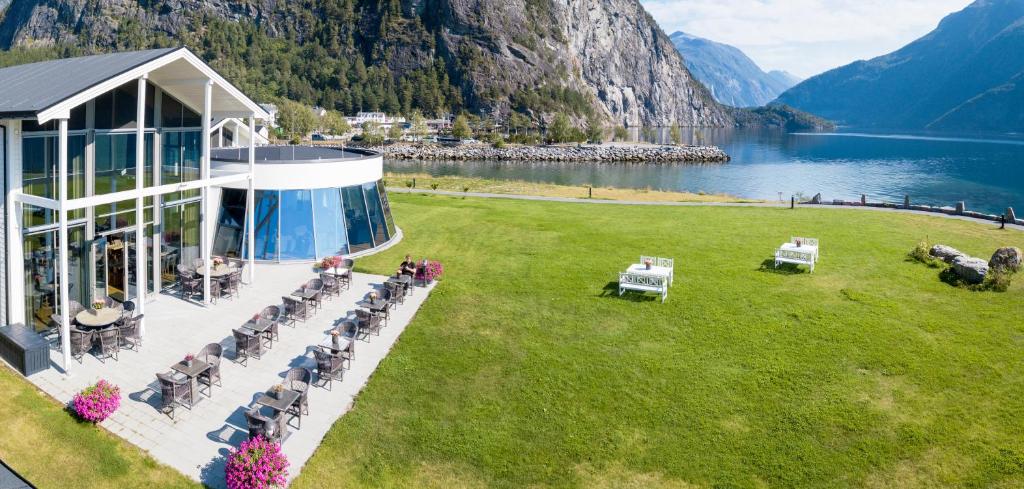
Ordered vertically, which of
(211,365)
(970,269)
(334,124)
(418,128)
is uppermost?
(418,128)

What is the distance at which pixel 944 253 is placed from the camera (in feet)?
86.4

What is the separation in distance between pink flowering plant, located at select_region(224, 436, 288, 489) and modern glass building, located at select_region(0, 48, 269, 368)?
6.88 meters

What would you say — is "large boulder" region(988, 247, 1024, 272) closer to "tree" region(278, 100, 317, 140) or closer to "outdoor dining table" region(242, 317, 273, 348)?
"outdoor dining table" region(242, 317, 273, 348)

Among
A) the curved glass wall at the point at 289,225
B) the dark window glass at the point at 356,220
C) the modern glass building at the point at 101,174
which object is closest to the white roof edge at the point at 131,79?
the modern glass building at the point at 101,174

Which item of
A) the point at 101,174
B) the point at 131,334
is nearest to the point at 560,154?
the point at 101,174

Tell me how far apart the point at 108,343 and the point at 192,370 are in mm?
3594

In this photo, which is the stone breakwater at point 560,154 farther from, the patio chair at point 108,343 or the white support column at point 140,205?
the patio chair at point 108,343

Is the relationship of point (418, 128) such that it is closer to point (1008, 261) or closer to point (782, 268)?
point (782, 268)

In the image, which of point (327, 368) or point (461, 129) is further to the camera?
point (461, 129)

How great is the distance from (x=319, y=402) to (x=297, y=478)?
2.82 m

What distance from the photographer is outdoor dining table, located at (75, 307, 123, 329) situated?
15953 mm

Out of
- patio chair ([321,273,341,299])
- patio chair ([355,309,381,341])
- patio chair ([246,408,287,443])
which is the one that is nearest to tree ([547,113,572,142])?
patio chair ([321,273,341,299])

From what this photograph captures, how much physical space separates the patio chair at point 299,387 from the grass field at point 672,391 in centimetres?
104

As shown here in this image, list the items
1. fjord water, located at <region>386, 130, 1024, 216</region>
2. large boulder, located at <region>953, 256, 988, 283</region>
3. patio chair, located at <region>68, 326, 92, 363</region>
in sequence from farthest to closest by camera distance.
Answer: fjord water, located at <region>386, 130, 1024, 216</region>, large boulder, located at <region>953, 256, 988, 283</region>, patio chair, located at <region>68, 326, 92, 363</region>
